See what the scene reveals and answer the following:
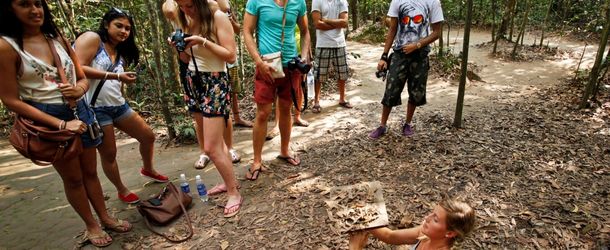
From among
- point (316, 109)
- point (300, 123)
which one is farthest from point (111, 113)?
point (316, 109)

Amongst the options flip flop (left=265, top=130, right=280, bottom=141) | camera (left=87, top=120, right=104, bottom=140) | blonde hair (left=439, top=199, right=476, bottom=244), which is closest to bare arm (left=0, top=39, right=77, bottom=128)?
camera (left=87, top=120, right=104, bottom=140)

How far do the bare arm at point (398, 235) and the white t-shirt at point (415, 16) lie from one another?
256 centimetres

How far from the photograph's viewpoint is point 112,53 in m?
3.28

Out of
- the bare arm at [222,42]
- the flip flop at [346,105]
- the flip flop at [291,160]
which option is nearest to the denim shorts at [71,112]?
the bare arm at [222,42]

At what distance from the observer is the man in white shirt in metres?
5.73

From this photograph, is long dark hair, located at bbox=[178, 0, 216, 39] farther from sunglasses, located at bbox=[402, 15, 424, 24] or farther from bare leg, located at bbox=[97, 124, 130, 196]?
sunglasses, located at bbox=[402, 15, 424, 24]

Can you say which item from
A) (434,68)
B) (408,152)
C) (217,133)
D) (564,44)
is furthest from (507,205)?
(564,44)

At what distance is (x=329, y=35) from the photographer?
231 inches

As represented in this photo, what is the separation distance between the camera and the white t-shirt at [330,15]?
5.73 metres

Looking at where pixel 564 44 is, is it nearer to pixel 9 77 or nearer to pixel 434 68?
pixel 434 68

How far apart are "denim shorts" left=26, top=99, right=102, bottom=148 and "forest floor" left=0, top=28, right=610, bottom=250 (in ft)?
3.15

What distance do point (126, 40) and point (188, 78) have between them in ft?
2.24

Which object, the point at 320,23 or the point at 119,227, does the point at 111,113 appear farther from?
the point at 320,23

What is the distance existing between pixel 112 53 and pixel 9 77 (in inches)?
44.5
